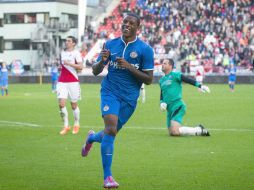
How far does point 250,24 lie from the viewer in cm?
5850

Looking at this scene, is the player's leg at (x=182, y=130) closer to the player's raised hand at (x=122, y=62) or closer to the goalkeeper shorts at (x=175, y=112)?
the goalkeeper shorts at (x=175, y=112)

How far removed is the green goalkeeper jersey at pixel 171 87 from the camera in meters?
17.9

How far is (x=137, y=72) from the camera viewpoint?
1025 cm

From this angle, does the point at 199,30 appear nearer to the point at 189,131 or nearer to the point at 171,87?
the point at 171,87

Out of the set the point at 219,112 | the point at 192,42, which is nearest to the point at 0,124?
the point at 219,112

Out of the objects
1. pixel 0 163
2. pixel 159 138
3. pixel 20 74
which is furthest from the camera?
pixel 20 74

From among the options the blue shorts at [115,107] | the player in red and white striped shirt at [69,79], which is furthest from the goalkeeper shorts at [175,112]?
the blue shorts at [115,107]

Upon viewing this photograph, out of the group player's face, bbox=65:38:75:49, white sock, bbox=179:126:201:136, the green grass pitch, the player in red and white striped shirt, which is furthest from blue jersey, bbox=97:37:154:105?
the player in red and white striped shirt

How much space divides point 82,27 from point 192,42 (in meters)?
10.9

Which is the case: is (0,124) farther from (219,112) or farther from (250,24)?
(250,24)

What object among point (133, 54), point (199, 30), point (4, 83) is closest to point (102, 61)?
point (133, 54)

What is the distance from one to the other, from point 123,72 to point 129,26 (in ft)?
2.08

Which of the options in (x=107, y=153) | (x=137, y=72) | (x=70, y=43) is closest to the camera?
(x=107, y=153)

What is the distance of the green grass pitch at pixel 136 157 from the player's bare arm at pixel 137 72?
1.41 m
